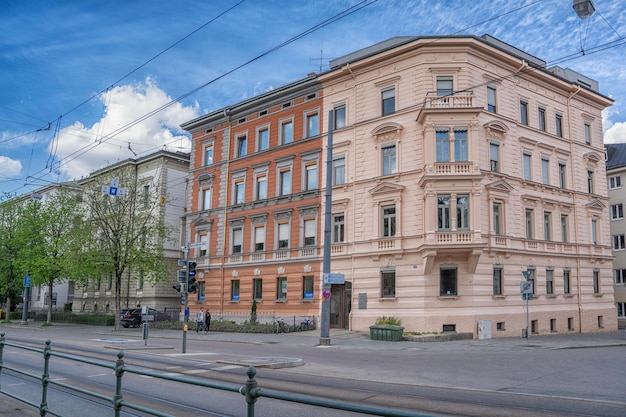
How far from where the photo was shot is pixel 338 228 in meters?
35.1

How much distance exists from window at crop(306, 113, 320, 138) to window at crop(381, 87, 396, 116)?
526cm

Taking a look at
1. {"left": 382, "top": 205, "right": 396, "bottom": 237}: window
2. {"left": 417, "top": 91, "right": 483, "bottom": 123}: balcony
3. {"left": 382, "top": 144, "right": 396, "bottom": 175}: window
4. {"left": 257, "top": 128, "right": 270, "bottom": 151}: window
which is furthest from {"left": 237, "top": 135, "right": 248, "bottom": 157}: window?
{"left": 417, "top": 91, "right": 483, "bottom": 123}: balcony

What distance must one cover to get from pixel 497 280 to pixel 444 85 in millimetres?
11147

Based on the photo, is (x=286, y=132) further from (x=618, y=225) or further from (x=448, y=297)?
(x=618, y=225)

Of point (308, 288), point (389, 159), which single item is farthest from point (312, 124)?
point (308, 288)

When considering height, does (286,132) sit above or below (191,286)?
above

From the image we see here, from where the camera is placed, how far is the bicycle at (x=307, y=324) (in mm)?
33844

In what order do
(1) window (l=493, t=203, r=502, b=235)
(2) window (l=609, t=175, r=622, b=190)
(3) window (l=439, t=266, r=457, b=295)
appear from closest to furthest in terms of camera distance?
(3) window (l=439, t=266, r=457, b=295), (1) window (l=493, t=203, r=502, b=235), (2) window (l=609, t=175, r=622, b=190)

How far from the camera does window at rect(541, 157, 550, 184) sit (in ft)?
114

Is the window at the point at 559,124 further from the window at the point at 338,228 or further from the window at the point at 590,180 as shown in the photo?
the window at the point at 338,228

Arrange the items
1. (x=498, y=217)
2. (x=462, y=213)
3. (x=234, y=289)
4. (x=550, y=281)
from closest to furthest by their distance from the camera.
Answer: (x=462, y=213), (x=498, y=217), (x=550, y=281), (x=234, y=289)

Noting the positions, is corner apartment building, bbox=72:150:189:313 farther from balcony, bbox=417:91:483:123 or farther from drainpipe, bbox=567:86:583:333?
drainpipe, bbox=567:86:583:333

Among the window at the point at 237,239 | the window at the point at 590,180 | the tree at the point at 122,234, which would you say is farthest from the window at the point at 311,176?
the window at the point at 590,180

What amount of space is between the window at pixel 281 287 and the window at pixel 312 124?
9815 mm
